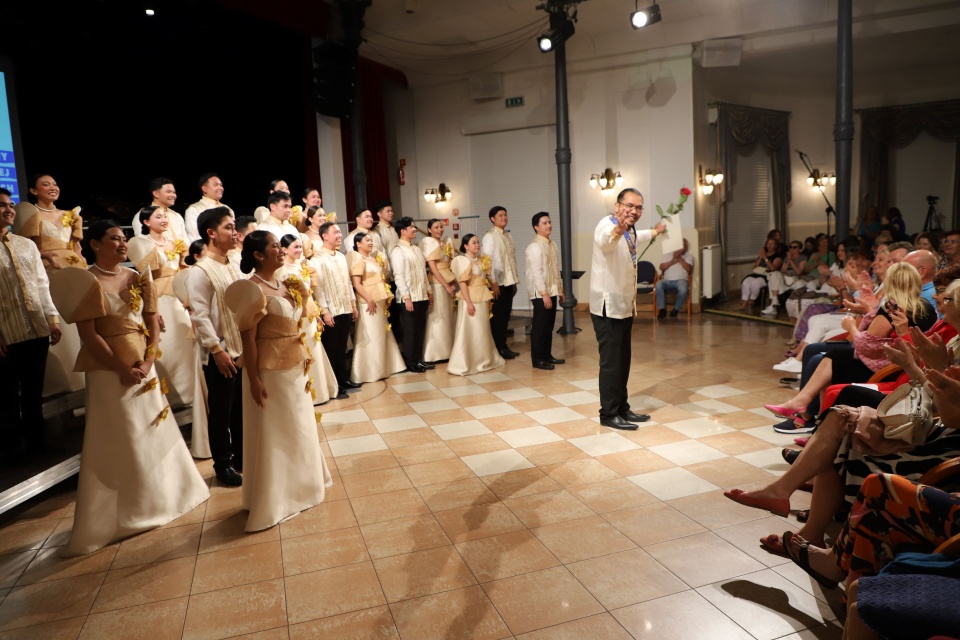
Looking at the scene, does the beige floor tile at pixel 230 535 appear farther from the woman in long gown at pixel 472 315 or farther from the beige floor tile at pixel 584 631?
the woman in long gown at pixel 472 315

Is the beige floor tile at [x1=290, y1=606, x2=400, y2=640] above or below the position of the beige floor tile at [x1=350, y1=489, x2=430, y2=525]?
below

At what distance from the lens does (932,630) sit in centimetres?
135

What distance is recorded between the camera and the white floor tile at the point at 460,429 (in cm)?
439

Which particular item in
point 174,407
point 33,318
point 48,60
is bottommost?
point 174,407

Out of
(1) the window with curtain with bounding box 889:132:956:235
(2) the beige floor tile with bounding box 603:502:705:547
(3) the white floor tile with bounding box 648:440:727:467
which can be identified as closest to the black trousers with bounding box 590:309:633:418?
(3) the white floor tile with bounding box 648:440:727:467

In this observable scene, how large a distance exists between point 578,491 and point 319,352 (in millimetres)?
2672

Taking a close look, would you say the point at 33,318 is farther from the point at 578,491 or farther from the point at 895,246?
the point at 895,246

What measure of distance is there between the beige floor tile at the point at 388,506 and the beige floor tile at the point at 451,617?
763mm

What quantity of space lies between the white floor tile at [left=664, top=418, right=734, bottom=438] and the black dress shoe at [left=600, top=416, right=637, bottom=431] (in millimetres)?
248

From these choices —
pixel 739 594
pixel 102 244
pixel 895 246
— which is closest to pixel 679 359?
pixel 895 246

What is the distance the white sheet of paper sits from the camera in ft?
32.2

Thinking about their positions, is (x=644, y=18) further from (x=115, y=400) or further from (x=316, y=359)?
(x=115, y=400)

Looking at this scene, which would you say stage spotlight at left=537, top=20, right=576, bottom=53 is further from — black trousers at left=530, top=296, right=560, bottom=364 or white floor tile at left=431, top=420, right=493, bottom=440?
white floor tile at left=431, top=420, right=493, bottom=440

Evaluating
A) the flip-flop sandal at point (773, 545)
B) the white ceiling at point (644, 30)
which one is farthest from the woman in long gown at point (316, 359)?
the white ceiling at point (644, 30)
